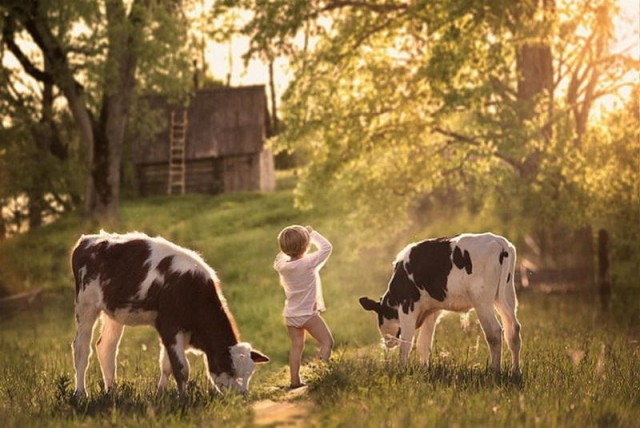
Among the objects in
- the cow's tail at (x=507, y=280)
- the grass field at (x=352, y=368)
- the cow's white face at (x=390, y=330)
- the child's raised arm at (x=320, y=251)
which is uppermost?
the child's raised arm at (x=320, y=251)

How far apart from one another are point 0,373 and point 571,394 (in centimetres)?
738

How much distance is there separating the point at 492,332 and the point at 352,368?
1648 mm

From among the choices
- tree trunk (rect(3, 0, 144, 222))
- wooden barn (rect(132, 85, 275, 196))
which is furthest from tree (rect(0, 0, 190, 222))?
wooden barn (rect(132, 85, 275, 196))

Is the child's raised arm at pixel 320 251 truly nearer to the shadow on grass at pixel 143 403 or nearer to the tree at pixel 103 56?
the shadow on grass at pixel 143 403

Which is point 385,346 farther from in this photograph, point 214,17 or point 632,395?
point 214,17

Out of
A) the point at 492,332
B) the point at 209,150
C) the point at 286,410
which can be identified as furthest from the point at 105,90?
the point at 286,410

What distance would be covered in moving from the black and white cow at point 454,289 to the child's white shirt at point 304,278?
1.03 m

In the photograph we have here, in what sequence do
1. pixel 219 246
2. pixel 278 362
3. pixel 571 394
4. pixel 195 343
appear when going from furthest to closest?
pixel 219 246
pixel 278 362
pixel 195 343
pixel 571 394

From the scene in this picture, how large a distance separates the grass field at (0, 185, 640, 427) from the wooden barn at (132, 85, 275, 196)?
849 inches

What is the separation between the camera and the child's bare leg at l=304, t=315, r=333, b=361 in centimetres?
994

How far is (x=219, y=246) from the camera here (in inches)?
1281

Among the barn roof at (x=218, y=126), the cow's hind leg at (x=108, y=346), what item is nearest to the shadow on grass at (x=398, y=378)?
the cow's hind leg at (x=108, y=346)

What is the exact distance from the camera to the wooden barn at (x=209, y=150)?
5094 cm

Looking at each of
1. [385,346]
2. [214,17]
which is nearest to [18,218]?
[214,17]
